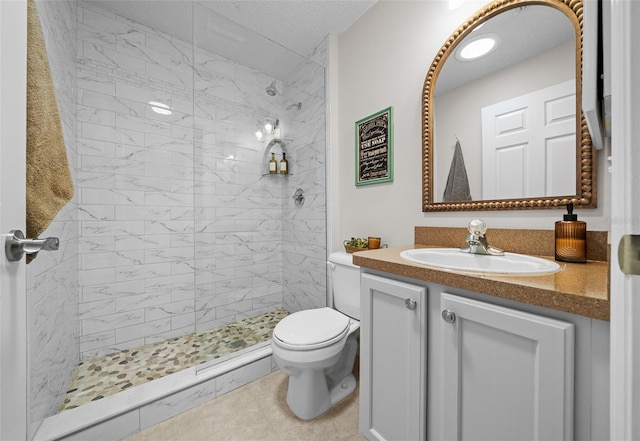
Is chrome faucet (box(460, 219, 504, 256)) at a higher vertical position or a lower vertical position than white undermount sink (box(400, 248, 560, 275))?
higher

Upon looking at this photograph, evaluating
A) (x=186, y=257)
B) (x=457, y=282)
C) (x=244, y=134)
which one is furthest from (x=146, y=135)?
(x=457, y=282)

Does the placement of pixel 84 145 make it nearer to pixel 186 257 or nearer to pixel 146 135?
pixel 146 135

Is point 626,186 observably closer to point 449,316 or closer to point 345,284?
point 449,316

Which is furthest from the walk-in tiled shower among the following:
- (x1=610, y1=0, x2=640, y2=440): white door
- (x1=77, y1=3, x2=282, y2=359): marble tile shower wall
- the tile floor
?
(x1=610, y1=0, x2=640, y2=440): white door

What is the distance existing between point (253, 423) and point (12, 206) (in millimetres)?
1324

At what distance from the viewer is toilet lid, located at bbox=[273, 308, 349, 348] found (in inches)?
46.9

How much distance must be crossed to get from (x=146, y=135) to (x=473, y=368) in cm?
241

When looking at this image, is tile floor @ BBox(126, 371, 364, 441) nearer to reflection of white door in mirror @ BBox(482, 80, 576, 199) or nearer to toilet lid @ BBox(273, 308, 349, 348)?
toilet lid @ BBox(273, 308, 349, 348)

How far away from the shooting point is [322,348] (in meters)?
1.18

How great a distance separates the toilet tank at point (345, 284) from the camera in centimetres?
150

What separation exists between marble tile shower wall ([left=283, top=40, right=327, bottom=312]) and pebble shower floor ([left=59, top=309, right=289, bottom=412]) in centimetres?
46

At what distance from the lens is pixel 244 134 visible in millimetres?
2152

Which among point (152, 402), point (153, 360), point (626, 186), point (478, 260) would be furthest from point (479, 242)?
point (153, 360)

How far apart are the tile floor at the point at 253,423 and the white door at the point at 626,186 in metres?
1.16
